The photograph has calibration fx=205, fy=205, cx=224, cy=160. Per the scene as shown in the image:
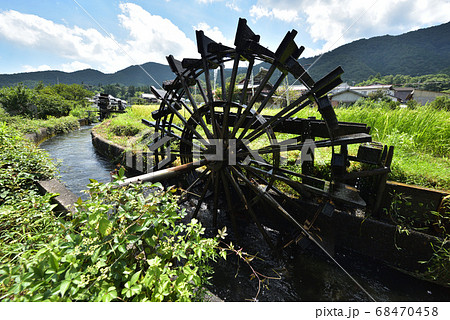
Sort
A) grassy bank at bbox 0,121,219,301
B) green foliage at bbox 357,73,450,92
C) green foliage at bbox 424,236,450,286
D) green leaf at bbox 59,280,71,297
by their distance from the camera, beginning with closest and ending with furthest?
green leaf at bbox 59,280,71,297 < grassy bank at bbox 0,121,219,301 < green foliage at bbox 424,236,450,286 < green foliage at bbox 357,73,450,92

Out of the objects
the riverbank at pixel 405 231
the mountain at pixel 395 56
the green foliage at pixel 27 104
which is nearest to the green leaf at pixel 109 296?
the riverbank at pixel 405 231

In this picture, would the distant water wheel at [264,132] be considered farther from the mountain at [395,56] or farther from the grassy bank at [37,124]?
the mountain at [395,56]

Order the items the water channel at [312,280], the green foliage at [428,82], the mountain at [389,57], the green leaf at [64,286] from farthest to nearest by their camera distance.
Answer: the mountain at [389,57] < the green foliage at [428,82] < the water channel at [312,280] < the green leaf at [64,286]

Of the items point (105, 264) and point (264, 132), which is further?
Answer: point (264, 132)

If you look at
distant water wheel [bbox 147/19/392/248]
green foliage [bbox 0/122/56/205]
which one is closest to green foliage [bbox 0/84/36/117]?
green foliage [bbox 0/122/56/205]

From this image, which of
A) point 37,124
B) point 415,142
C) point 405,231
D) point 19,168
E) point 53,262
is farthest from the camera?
point 37,124

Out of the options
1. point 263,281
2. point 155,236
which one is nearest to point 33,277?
point 155,236

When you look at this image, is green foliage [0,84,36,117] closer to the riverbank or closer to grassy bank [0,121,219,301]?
grassy bank [0,121,219,301]

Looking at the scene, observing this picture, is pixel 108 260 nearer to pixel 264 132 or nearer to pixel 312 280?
pixel 312 280

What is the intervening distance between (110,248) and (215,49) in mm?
3618

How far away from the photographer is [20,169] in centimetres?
358

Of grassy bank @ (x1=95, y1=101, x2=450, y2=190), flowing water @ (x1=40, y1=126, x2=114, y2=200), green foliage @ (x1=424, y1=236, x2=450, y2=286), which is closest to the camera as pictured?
green foliage @ (x1=424, y1=236, x2=450, y2=286)

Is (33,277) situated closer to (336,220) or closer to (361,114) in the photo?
(336,220)

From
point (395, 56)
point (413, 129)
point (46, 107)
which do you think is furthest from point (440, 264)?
point (395, 56)
